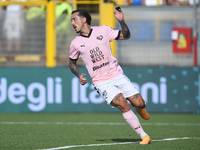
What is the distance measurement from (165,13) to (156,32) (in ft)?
2.16

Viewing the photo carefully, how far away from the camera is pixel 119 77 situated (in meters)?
5.74

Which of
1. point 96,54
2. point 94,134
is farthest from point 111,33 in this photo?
point 94,134

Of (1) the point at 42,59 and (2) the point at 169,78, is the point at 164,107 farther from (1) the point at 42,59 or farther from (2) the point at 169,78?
(1) the point at 42,59

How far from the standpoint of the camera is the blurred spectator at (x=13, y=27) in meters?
11.5

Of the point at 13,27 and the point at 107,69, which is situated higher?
the point at 13,27

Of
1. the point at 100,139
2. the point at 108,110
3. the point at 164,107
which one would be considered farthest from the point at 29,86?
the point at 100,139

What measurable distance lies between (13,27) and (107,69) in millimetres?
6456

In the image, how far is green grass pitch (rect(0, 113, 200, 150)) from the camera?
18.0 ft

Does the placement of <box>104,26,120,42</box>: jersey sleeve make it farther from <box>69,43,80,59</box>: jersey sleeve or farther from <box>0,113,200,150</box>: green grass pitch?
<box>0,113,200,150</box>: green grass pitch

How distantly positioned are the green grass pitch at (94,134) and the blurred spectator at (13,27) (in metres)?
3.24

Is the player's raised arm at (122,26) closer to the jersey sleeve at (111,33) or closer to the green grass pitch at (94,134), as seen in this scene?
the jersey sleeve at (111,33)

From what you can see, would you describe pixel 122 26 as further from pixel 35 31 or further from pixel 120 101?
pixel 35 31

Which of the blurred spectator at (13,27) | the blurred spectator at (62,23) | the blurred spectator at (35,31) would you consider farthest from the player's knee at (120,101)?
the blurred spectator at (13,27)

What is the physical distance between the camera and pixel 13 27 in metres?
11.5
